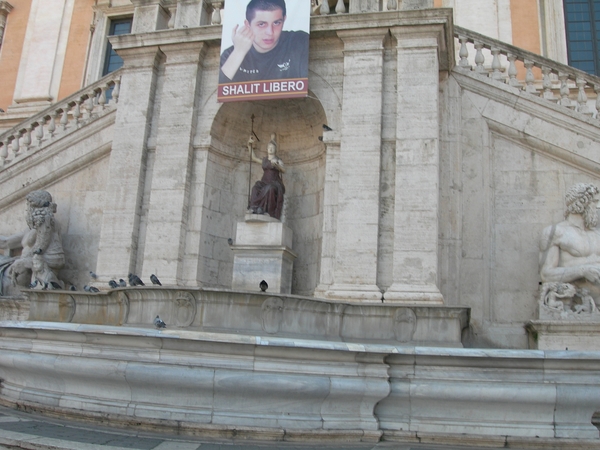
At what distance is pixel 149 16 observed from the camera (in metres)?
12.7

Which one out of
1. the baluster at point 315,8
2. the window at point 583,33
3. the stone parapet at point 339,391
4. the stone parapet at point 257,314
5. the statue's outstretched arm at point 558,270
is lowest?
the stone parapet at point 339,391

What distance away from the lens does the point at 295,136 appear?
504 inches

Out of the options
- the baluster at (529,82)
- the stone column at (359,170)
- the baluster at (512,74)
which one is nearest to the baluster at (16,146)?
the stone column at (359,170)

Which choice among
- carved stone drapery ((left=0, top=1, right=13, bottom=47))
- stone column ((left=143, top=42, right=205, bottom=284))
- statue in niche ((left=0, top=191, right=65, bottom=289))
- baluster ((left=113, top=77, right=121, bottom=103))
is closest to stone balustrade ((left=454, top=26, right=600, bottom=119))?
stone column ((left=143, top=42, right=205, bottom=284))

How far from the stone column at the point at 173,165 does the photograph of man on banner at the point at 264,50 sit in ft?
2.68

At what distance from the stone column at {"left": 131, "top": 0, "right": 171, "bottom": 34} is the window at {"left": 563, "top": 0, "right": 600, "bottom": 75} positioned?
11.2m

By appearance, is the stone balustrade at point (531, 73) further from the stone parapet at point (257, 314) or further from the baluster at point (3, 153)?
the baluster at point (3, 153)

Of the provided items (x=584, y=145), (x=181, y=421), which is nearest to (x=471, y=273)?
(x=584, y=145)

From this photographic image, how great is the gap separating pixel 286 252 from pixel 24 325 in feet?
15.2

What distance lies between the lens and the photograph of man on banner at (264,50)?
36.5 feet

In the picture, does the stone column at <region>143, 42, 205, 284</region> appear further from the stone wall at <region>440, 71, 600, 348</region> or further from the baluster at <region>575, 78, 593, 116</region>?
the baluster at <region>575, 78, 593, 116</region>

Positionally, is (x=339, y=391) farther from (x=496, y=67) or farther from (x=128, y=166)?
(x=496, y=67)

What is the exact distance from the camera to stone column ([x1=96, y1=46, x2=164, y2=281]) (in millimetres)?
11438

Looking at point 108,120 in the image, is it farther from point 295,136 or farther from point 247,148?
point 295,136
